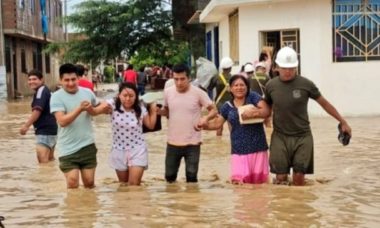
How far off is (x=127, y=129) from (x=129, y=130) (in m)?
0.02

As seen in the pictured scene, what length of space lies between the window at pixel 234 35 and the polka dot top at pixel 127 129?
1319 cm

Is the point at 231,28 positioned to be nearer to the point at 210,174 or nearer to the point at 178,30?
the point at 178,30

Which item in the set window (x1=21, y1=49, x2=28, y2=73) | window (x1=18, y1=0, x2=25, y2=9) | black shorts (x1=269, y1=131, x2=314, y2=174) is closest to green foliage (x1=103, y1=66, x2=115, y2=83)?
window (x1=21, y1=49, x2=28, y2=73)

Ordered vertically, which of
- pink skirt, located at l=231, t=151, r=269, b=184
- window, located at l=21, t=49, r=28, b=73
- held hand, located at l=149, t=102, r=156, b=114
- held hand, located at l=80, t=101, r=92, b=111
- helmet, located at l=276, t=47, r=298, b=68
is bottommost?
pink skirt, located at l=231, t=151, r=269, b=184

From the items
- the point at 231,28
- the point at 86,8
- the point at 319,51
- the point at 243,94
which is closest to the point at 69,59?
the point at 86,8

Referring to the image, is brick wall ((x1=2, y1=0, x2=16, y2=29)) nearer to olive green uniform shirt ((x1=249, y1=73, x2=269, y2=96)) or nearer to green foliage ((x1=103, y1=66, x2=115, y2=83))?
olive green uniform shirt ((x1=249, y1=73, x2=269, y2=96))

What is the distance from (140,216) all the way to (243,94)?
1957 millimetres

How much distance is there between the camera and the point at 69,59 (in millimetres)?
33125

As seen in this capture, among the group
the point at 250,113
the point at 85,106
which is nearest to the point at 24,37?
the point at 85,106

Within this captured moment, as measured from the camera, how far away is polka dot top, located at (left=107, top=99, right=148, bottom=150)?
26.7 ft

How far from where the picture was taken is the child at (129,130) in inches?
320

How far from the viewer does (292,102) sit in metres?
7.74

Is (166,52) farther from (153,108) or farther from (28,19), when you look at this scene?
(153,108)

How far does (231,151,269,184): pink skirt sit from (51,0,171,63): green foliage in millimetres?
23457
